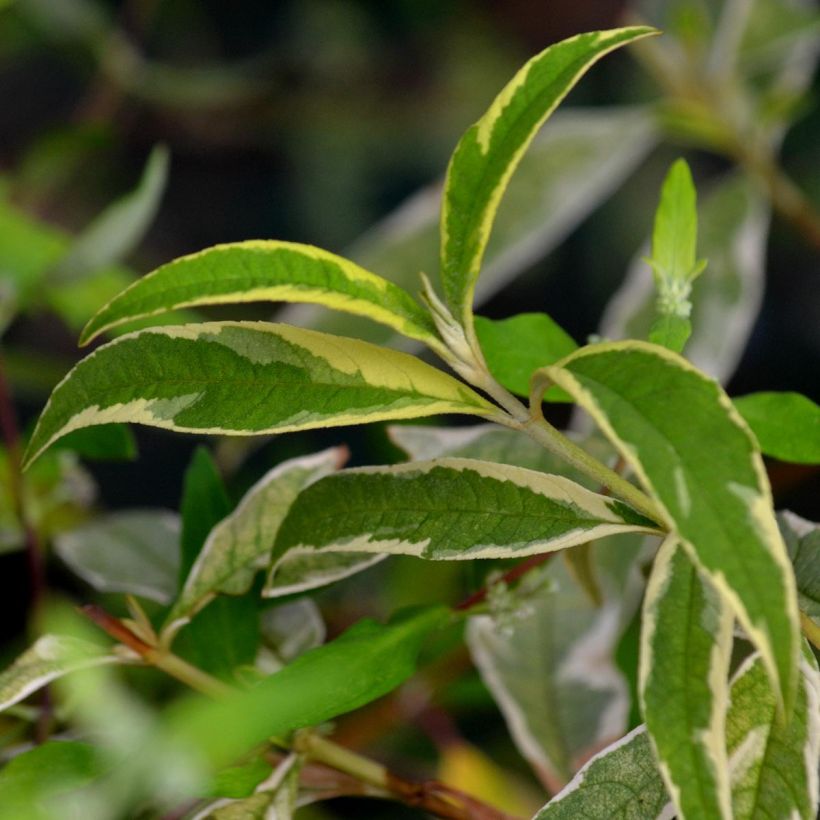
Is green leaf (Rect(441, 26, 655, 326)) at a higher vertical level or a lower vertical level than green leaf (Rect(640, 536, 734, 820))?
higher

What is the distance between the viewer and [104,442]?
0.40 metres

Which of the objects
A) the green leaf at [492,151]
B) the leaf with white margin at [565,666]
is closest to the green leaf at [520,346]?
the green leaf at [492,151]

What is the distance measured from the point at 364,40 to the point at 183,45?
0.25 m

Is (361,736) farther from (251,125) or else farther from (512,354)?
(251,125)

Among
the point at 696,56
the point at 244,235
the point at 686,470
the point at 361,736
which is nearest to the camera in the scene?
the point at 686,470

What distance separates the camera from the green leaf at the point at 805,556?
33cm

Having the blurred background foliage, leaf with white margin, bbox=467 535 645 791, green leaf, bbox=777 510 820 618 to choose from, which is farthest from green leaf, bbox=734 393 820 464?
the blurred background foliage

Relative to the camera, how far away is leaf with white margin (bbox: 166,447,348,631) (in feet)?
1.21

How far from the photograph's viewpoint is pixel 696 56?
733 mm

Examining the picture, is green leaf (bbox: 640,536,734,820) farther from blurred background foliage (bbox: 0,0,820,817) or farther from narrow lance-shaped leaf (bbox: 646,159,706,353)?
blurred background foliage (bbox: 0,0,820,817)

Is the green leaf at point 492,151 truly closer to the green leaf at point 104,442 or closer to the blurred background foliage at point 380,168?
the green leaf at point 104,442

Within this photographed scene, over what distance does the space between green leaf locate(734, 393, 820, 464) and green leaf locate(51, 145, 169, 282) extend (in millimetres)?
315

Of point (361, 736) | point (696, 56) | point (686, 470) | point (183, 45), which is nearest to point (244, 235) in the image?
point (183, 45)

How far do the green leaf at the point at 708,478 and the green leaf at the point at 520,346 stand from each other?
3.4 inches
